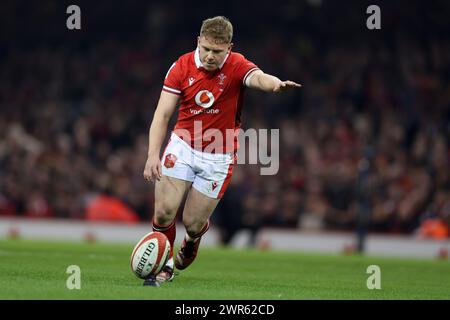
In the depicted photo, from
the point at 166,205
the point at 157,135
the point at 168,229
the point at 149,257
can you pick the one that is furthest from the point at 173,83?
the point at 149,257

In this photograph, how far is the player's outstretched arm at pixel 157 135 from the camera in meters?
10.0

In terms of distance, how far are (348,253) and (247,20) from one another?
9.61m

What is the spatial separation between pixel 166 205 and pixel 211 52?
64.0 inches

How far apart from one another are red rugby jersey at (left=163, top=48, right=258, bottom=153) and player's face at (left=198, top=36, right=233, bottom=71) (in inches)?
7.7

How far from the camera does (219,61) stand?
10.5 metres

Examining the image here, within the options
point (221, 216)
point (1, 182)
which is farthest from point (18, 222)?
point (221, 216)

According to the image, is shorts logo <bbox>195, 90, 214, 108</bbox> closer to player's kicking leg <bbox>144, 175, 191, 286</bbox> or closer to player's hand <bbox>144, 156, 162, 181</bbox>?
player's kicking leg <bbox>144, 175, 191, 286</bbox>

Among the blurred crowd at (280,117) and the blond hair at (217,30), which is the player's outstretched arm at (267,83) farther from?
the blurred crowd at (280,117)

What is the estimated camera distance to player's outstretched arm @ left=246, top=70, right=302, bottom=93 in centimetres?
962

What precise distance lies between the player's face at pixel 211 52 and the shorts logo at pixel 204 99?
31 centimetres

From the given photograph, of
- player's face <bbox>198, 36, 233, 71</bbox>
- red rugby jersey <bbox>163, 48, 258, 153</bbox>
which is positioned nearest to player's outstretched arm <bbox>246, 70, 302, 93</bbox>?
red rugby jersey <bbox>163, 48, 258, 153</bbox>

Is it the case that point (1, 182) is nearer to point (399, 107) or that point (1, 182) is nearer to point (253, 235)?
point (253, 235)

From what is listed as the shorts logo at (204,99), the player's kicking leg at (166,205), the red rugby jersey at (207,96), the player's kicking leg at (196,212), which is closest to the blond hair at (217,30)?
the red rugby jersey at (207,96)
